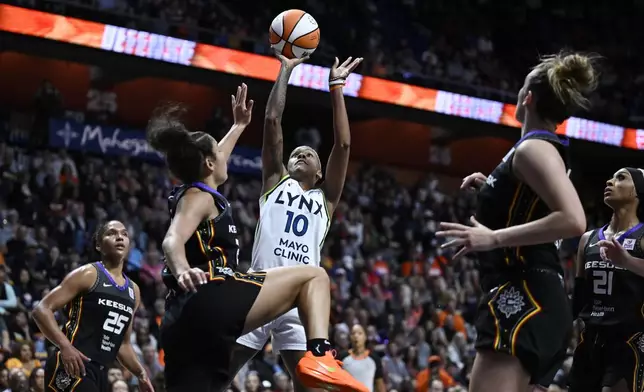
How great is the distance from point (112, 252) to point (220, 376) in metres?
3.30

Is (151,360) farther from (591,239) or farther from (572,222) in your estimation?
(572,222)

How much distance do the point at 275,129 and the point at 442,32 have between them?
18687mm

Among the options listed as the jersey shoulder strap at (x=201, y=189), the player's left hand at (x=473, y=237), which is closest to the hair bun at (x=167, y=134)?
A: the jersey shoulder strap at (x=201, y=189)

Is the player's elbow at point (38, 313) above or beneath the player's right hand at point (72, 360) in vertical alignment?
above

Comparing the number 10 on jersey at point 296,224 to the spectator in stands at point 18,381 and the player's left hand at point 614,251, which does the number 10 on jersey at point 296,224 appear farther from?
the spectator in stands at point 18,381

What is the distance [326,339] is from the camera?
14.6ft

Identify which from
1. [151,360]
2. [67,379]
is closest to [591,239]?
[67,379]

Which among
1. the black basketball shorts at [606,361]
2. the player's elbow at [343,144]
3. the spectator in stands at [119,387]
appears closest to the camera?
the black basketball shorts at [606,361]

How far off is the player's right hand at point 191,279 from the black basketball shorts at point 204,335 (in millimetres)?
58

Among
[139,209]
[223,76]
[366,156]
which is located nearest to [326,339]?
[139,209]

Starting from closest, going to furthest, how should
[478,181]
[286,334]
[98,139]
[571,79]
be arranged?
[571,79], [478,181], [286,334], [98,139]

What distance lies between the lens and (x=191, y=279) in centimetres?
433

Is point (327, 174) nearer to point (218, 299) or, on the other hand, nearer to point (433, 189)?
point (218, 299)

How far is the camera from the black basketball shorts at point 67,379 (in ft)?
22.7
